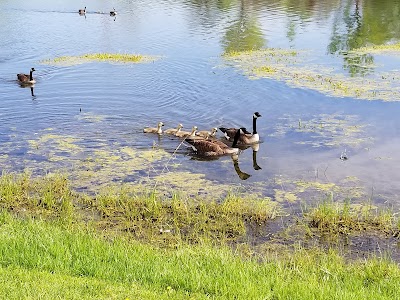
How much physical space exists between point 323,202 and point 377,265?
337cm

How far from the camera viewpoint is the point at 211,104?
2044 cm

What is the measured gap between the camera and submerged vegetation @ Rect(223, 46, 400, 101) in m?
21.4

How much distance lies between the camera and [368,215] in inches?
438

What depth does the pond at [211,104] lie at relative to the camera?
13.9m

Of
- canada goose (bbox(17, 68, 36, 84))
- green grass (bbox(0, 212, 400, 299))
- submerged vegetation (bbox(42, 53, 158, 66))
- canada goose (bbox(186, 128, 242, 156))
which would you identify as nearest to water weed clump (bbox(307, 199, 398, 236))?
green grass (bbox(0, 212, 400, 299))

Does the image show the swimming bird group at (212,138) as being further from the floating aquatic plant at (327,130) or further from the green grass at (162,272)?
the green grass at (162,272)

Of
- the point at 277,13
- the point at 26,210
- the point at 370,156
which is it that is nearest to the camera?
the point at 26,210

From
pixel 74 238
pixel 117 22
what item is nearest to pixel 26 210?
pixel 74 238

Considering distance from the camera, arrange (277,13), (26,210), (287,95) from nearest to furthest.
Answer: (26,210) → (287,95) → (277,13)

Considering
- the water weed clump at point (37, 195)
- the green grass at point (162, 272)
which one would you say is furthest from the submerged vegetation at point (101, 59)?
the green grass at point (162, 272)

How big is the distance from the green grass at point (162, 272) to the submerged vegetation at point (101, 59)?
63.8ft

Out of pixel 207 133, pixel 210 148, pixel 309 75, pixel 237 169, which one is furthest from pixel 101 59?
pixel 237 169

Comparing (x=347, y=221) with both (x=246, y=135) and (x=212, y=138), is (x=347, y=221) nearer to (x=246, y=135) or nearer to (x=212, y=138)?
(x=246, y=135)

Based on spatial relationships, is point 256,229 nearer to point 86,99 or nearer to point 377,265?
point 377,265
